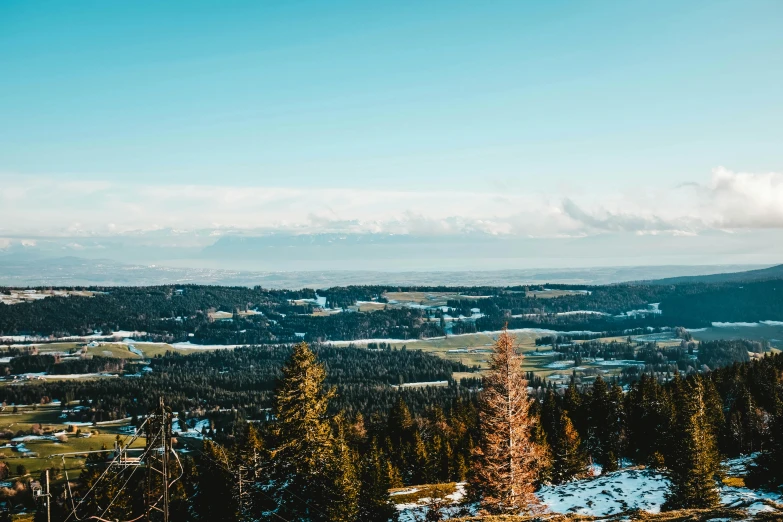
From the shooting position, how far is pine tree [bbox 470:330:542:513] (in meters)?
44.0

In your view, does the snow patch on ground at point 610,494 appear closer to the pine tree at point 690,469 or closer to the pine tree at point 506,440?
the pine tree at point 690,469

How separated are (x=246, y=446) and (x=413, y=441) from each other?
42.0 metres

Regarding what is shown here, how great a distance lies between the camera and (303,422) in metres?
48.7

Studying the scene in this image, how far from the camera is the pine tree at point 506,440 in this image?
4403cm

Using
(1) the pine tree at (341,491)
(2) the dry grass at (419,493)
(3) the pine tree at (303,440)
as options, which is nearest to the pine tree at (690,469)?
(2) the dry grass at (419,493)

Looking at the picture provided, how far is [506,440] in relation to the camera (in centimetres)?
4478

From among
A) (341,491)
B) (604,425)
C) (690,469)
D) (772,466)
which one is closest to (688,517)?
(690,469)

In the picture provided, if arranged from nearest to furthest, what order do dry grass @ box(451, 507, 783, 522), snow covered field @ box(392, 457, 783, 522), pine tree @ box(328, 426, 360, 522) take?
dry grass @ box(451, 507, 783, 522) < pine tree @ box(328, 426, 360, 522) < snow covered field @ box(392, 457, 783, 522)

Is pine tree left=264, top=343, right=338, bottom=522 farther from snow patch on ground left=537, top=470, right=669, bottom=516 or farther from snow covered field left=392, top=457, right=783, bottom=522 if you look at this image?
snow patch on ground left=537, top=470, right=669, bottom=516

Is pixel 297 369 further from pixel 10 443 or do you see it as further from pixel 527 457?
pixel 10 443

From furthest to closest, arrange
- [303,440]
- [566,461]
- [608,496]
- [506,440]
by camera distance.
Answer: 1. [566,461]
2. [608,496]
3. [303,440]
4. [506,440]

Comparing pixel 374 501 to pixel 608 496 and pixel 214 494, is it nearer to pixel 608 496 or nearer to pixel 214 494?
pixel 214 494

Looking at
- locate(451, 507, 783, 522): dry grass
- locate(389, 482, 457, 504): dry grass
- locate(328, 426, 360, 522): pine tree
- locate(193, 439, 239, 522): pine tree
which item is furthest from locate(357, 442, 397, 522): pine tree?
locate(451, 507, 783, 522): dry grass

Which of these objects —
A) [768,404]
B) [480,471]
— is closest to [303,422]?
[480,471]
